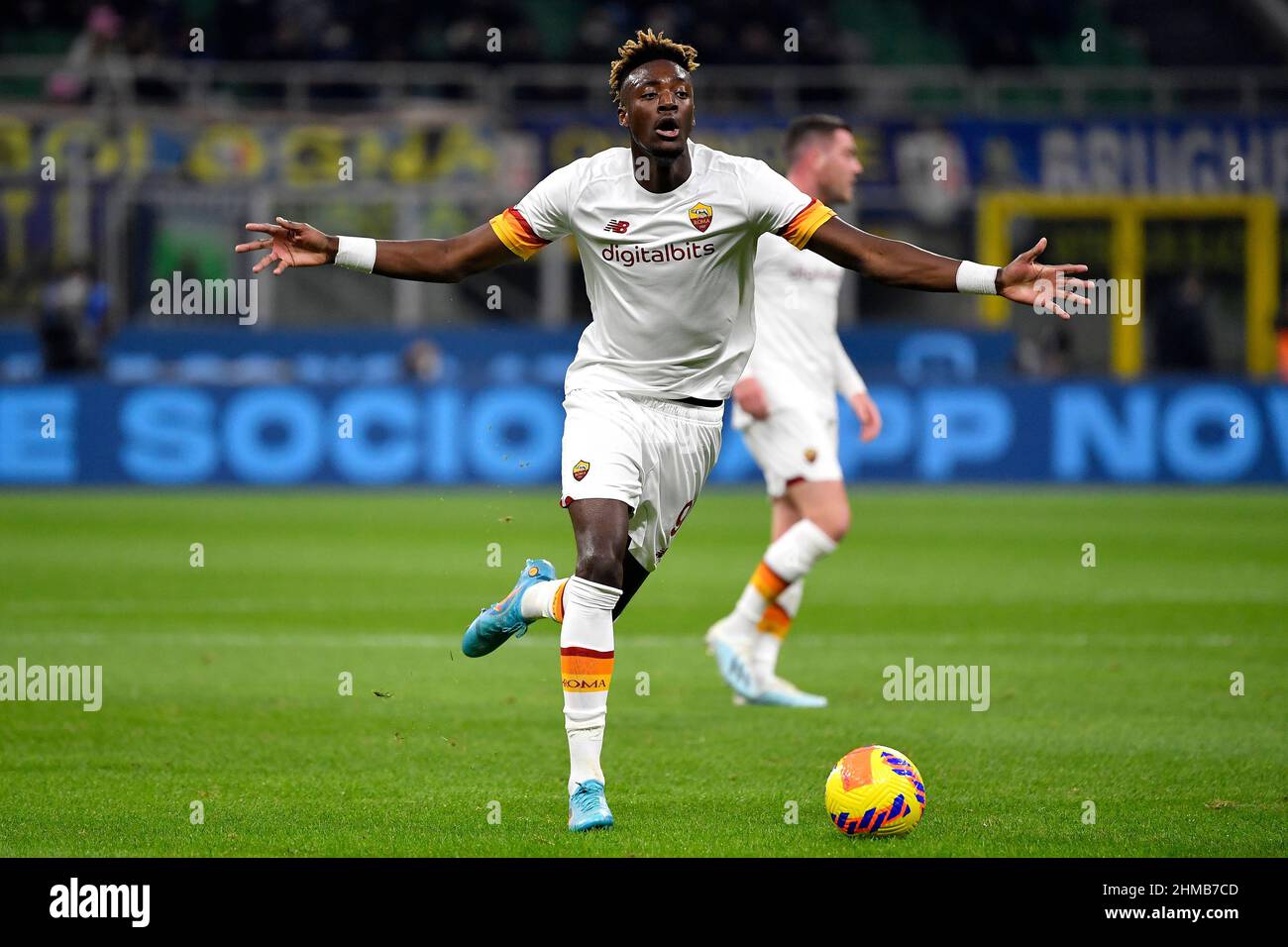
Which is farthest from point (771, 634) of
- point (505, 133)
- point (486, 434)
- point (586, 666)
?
point (505, 133)


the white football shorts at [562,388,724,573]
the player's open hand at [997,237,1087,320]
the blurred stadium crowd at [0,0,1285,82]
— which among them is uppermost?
the blurred stadium crowd at [0,0,1285,82]

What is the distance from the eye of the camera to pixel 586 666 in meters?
6.05

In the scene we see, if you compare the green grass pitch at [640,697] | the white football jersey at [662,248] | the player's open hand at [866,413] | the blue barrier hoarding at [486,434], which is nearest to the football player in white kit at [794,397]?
the player's open hand at [866,413]

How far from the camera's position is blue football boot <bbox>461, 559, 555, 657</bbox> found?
22.3ft

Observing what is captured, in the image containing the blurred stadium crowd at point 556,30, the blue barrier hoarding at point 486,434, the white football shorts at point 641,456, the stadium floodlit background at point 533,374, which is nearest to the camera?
the white football shorts at point 641,456

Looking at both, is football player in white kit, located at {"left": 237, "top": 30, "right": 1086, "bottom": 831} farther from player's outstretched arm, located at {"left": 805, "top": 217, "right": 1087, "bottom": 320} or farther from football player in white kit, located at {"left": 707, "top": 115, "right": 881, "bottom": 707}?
football player in white kit, located at {"left": 707, "top": 115, "right": 881, "bottom": 707}

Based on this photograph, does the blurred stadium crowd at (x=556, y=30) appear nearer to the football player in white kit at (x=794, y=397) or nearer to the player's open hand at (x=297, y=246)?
the football player in white kit at (x=794, y=397)

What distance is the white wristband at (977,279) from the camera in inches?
237

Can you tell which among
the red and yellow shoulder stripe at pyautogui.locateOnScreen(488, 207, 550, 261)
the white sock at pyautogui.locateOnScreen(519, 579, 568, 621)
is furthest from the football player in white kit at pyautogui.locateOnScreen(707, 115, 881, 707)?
the red and yellow shoulder stripe at pyautogui.locateOnScreen(488, 207, 550, 261)

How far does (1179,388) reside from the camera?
66.5ft

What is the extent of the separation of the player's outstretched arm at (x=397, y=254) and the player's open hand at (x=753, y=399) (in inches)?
104

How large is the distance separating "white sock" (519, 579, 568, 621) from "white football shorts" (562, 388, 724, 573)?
31 cm
